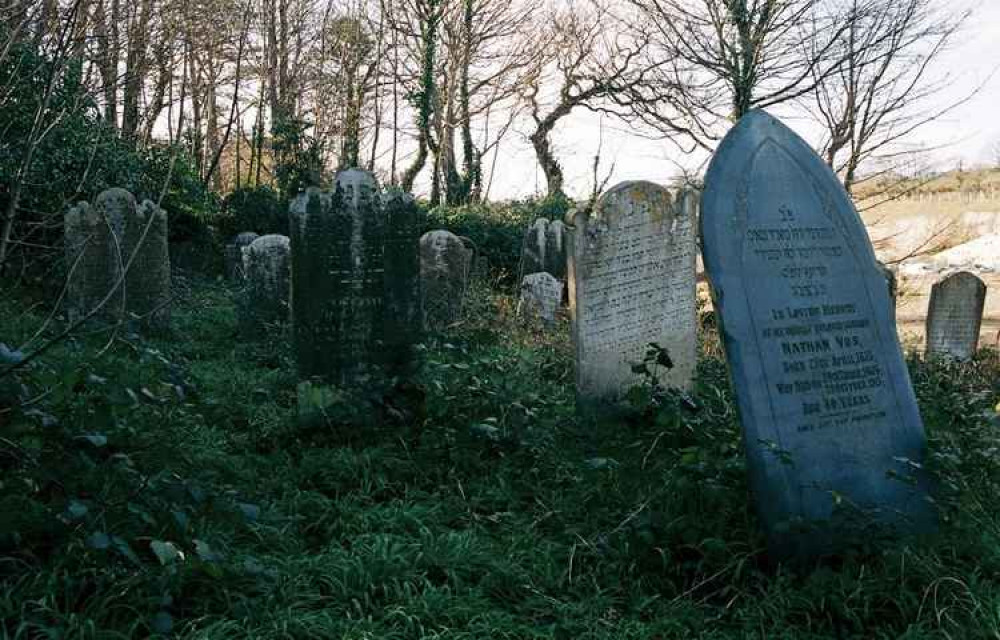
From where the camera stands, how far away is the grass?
273 centimetres

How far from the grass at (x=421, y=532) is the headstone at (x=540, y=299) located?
218 inches

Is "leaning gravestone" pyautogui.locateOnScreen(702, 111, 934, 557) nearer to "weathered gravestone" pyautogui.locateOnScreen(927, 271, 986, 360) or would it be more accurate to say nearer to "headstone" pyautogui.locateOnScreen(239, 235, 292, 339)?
"headstone" pyautogui.locateOnScreen(239, 235, 292, 339)

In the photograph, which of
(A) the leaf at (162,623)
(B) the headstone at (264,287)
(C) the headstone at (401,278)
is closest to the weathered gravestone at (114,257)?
(B) the headstone at (264,287)

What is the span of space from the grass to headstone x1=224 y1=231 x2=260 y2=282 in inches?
395

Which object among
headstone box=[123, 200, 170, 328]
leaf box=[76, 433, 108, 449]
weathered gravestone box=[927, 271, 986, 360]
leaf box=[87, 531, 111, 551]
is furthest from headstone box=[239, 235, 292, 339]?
weathered gravestone box=[927, 271, 986, 360]

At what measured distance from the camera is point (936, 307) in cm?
1108

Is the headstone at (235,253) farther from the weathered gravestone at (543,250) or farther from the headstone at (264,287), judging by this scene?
the headstone at (264,287)

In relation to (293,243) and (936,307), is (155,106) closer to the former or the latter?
(293,243)

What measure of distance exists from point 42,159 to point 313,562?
936 centimetres

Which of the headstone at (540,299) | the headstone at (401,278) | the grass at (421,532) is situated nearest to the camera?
the grass at (421,532)

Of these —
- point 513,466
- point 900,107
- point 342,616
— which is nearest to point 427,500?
point 513,466

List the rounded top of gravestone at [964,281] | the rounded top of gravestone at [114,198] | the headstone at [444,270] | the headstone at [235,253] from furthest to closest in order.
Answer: the headstone at [235,253]
the rounded top of gravestone at [964,281]
the headstone at [444,270]
the rounded top of gravestone at [114,198]

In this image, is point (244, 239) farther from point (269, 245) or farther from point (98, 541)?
point (98, 541)

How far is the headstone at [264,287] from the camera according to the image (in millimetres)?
9148
